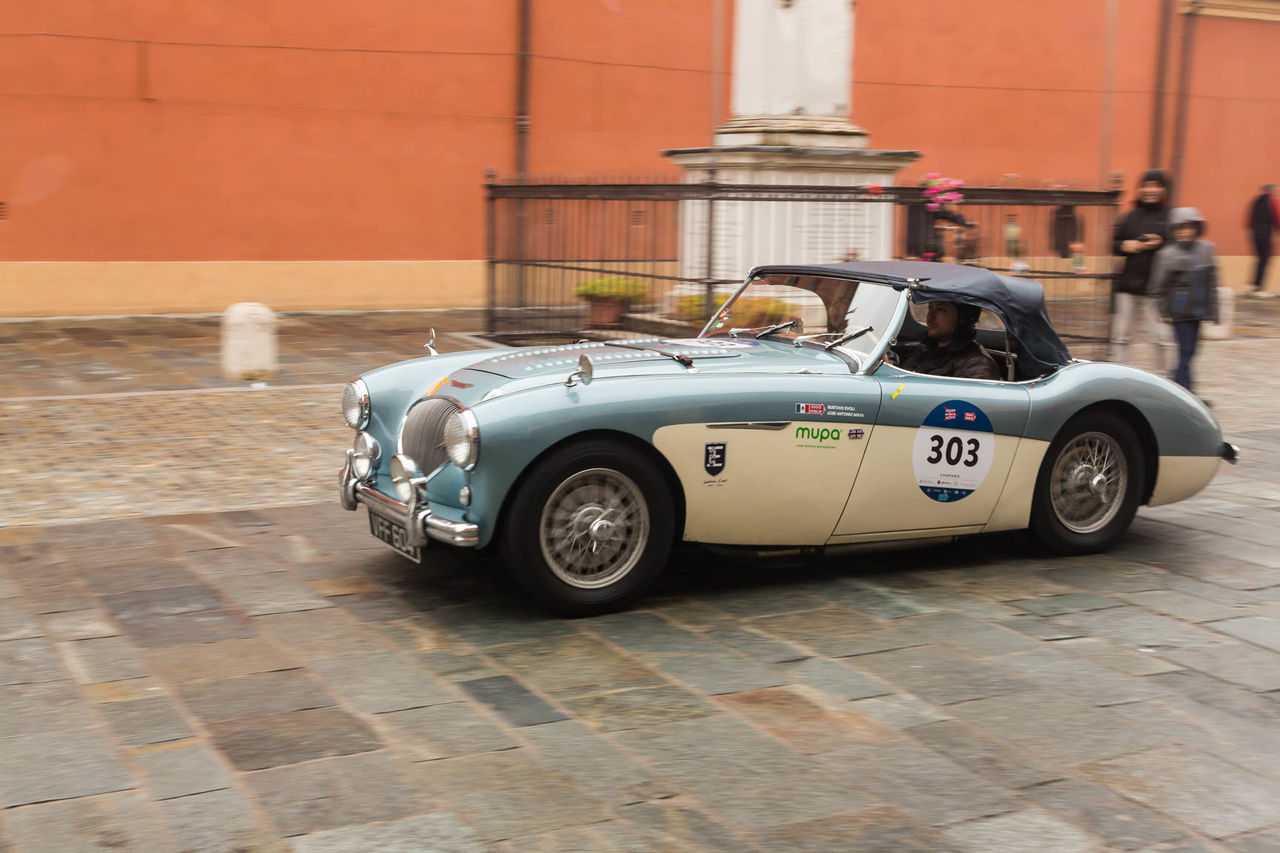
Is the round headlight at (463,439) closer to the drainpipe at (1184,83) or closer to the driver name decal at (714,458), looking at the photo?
the driver name decal at (714,458)

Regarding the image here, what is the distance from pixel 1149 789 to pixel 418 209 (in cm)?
1424

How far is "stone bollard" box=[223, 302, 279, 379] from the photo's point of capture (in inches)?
426

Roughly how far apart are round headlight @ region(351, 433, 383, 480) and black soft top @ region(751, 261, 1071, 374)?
7.20 feet

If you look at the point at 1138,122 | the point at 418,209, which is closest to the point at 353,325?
the point at 418,209

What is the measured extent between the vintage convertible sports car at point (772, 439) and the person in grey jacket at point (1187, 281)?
3.75m

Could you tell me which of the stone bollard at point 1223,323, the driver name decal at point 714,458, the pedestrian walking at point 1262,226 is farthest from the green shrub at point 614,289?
the pedestrian walking at point 1262,226

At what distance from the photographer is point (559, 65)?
17.3 meters

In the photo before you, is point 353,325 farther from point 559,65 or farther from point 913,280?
point 913,280

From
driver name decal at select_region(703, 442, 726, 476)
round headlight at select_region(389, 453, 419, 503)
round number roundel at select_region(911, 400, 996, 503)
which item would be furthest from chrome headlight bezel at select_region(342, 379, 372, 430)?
round number roundel at select_region(911, 400, 996, 503)

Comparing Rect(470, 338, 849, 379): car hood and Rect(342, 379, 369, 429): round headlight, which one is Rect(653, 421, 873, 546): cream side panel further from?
Rect(342, 379, 369, 429): round headlight

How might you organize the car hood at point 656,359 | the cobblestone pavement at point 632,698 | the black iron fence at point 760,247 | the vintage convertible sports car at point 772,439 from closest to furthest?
the cobblestone pavement at point 632,698 < the vintage convertible sports car at point 772,439 < the car hood at point 656,359 < the black iron fence at point 760,247

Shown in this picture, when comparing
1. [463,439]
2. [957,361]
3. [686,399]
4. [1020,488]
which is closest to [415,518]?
[463,439]

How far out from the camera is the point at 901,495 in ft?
18.3

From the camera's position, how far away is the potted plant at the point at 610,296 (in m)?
12.9
